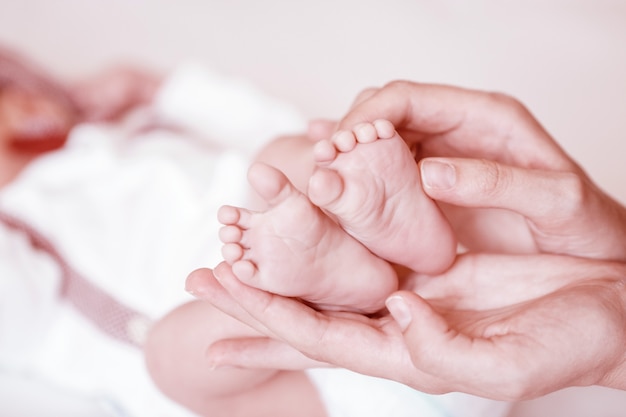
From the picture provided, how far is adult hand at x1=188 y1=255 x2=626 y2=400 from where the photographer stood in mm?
644

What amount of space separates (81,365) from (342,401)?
49cm

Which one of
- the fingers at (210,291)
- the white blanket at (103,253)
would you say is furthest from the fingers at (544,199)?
the white blanket at (103,253)

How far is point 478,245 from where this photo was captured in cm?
100

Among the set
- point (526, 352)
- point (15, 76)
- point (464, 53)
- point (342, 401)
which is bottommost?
point (342, 401)

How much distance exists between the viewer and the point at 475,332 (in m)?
0.72

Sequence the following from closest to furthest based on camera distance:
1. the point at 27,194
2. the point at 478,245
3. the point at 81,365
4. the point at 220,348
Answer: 1. the point at 220,348
2. the point at 478,245
3. the point at 81,365
4. the point at 27,194

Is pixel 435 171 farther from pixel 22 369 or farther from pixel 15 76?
pixel 15 76

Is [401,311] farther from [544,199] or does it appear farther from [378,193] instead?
[544,199]

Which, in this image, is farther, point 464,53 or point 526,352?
point 464,53

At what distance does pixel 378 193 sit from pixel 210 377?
1.25 feet

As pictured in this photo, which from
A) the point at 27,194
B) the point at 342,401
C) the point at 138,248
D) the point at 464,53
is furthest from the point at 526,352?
the point at 464,53

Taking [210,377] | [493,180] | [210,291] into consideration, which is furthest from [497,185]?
[210,377]

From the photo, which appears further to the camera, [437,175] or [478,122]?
[478,122]

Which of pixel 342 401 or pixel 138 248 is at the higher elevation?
pixel 138 248
